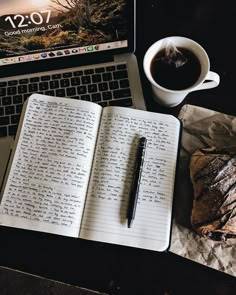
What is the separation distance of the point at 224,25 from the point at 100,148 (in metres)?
0.35

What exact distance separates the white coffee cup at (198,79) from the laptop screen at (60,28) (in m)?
0.05

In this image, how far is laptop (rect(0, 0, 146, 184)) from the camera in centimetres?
54

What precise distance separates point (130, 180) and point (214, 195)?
118 millimetres

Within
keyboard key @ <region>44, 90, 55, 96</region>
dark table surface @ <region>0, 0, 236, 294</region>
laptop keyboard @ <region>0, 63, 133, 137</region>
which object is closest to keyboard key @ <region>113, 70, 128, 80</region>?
laptop keyboard @ <region>0, 63, 133, 137</region>

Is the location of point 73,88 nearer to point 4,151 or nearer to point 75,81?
point 75,81

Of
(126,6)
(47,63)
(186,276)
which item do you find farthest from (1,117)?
(186,276)

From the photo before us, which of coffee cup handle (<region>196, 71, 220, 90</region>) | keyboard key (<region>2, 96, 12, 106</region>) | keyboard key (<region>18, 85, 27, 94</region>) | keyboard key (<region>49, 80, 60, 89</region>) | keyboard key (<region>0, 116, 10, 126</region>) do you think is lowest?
keyboard key (<region>0, 116, 10, 126</region>)

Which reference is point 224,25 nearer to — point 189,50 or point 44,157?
point 189,50

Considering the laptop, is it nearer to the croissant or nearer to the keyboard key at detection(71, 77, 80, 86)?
the keyboard key at detection(71, 77, 80, 86)

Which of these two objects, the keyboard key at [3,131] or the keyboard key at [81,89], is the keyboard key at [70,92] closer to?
the keyboard key at [81,89]

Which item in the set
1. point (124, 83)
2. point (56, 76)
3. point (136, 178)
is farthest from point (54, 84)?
point (136, 178)

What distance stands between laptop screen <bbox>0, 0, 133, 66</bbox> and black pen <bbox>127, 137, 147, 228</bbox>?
0.17 metres

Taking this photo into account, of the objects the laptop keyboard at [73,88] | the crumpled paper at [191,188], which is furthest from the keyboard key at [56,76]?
the crumpled paper at [191,188]

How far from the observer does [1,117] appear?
61 cm
